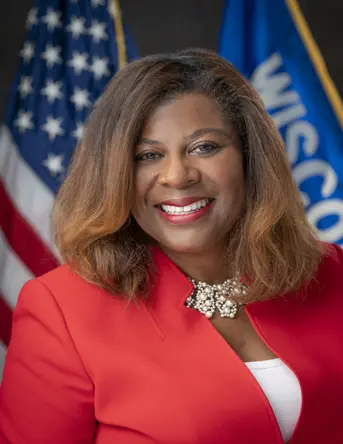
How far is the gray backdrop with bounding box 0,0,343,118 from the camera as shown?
2990mm

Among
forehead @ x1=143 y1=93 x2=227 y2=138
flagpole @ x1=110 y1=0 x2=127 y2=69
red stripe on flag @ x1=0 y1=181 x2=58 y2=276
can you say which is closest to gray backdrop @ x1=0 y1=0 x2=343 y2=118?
flagpole @ x1=110 y1=0 x2=127 y2=69

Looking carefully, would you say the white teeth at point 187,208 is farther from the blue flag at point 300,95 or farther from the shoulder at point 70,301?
the blue flag at point 300,95

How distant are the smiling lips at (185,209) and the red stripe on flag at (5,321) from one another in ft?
4.93

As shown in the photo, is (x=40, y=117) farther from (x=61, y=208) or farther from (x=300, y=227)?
(x=300, y=227)

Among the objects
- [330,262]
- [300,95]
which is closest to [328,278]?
[330,262]

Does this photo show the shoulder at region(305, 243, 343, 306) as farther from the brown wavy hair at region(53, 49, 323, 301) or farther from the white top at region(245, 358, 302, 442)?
the white top at region(245, 358, 302, 442)

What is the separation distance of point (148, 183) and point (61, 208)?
0.28 m

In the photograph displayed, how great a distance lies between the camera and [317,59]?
300cm

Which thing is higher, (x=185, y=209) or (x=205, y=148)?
(x=205, y=148)

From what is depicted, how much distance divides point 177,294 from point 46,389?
0.40m

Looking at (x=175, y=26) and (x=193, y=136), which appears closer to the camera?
(x=193, y=136)

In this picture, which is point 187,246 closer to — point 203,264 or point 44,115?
point 203,264

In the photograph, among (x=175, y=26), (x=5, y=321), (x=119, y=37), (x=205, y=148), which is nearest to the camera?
(x=205, y=148)

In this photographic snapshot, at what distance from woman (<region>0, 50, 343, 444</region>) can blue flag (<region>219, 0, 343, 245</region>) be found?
50.0 inches
